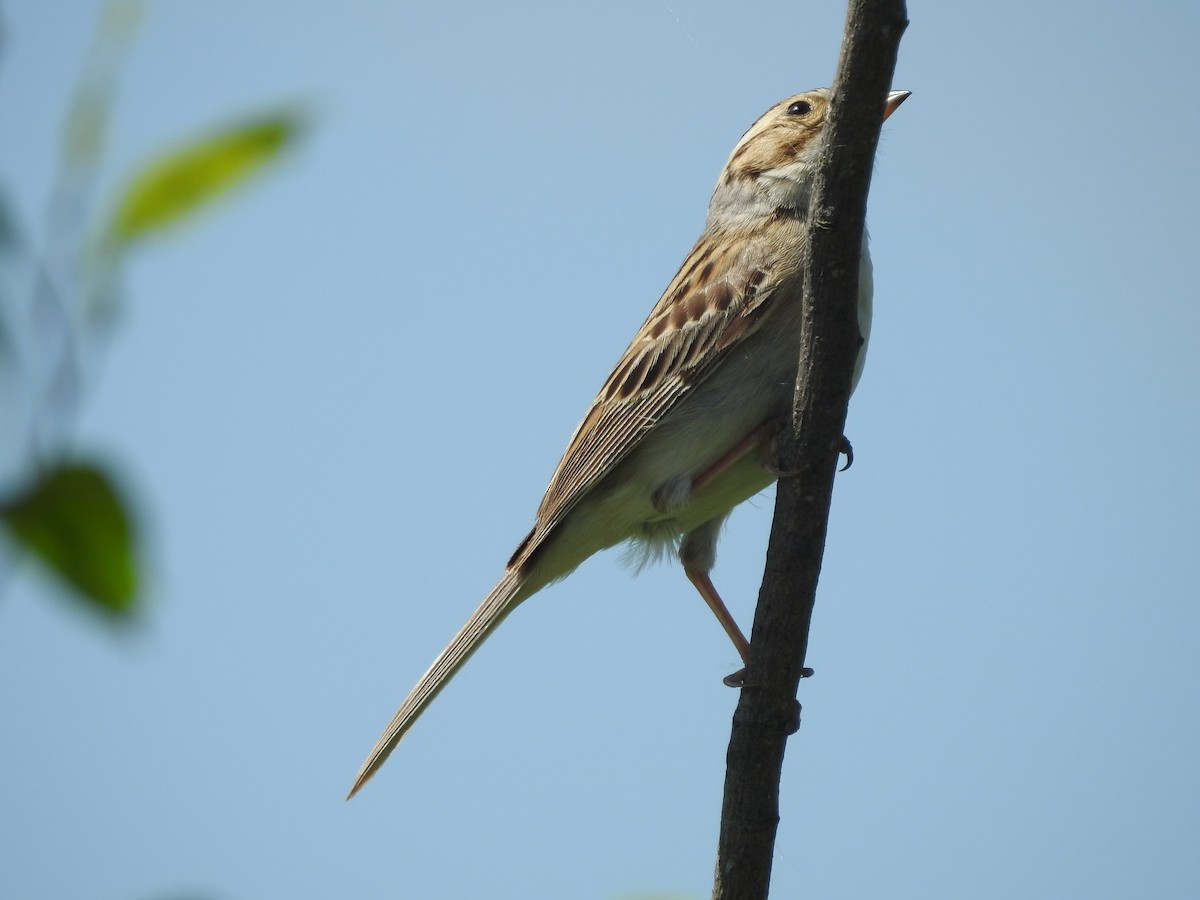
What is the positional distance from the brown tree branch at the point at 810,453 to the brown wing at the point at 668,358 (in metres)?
1.07

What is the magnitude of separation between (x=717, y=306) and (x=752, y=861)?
8.14 feet

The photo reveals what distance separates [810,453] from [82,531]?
3737 millimetres

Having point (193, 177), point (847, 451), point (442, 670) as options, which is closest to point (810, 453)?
point (847, 451)

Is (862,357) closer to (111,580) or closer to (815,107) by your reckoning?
(815,107)

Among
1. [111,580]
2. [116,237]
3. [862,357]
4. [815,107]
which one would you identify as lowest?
[111,580]

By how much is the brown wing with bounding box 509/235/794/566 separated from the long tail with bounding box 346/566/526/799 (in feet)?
0.78

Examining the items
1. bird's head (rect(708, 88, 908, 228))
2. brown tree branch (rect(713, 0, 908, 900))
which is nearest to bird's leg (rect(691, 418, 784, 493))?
brown tree branch (rect(713, 0, 908, 900))

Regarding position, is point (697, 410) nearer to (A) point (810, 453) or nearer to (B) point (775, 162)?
(A) point (810, 453)

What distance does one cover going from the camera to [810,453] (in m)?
4.50

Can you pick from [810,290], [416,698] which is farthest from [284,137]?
[416,698]

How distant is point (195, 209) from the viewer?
1.18 m

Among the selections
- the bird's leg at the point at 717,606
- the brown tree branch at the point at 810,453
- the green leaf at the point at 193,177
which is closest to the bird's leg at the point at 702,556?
the bird's leg at the point at 717,606

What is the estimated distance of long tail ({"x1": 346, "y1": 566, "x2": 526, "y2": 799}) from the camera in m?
6.07

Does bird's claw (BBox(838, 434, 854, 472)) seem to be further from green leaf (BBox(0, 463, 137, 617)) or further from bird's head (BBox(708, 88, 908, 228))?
green leaf (BBox(0, 463, 137, 617))
